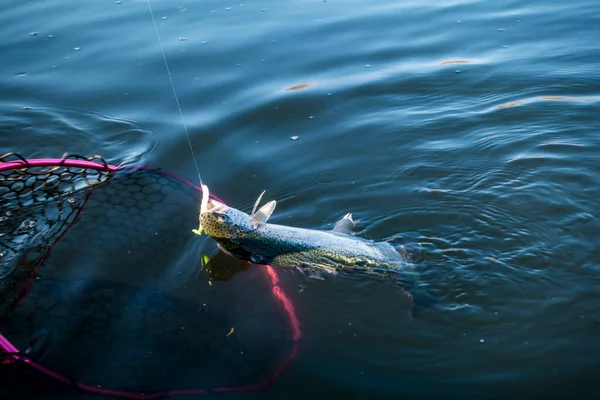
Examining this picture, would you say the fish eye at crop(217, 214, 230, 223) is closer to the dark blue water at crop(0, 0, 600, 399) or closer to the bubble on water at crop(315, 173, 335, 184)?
the dark blue water at crop(0, 0, 600, 399)

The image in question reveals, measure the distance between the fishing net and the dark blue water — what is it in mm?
78

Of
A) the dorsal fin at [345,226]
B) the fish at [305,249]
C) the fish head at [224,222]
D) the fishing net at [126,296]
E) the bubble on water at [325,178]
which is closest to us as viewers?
the fishing net at [126,296]

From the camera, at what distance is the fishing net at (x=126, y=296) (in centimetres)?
414

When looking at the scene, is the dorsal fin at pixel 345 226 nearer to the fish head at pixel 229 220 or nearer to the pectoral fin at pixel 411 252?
the pectoral fin at pixel 411 252

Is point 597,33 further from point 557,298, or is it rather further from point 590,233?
point 557,298

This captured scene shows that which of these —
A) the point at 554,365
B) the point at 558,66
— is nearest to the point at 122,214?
the point at 554,365

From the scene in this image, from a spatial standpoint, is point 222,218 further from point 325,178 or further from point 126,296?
point 325,178

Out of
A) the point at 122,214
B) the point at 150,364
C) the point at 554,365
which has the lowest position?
the point at 554,365

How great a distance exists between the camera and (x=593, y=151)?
6203 mm

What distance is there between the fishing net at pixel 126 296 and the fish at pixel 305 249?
402 millimetres

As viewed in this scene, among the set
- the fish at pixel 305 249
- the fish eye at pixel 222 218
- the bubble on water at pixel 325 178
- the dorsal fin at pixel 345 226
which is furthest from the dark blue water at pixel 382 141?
the fish eye at pixel 222 218

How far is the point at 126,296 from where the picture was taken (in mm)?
4734

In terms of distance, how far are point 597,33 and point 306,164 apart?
527cm

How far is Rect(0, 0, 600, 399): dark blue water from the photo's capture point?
432 centimetres
